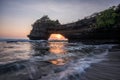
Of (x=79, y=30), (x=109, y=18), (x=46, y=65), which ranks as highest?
(x=109, y=18)

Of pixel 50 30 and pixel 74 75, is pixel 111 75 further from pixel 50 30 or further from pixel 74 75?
pixel 50 30

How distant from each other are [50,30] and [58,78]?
5035cm

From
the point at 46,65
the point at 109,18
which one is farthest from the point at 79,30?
the point at 46,65

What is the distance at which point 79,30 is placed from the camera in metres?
38.9

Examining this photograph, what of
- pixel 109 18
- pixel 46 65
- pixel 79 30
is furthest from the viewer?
pixel 79 30

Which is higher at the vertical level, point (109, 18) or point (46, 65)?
point (109, 18)

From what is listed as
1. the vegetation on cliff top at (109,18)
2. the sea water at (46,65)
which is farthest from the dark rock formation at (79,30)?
the sea water at (46,65)

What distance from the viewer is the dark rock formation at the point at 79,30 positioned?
2952 cm

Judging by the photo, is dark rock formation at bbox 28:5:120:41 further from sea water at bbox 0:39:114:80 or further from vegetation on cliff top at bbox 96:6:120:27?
sea water at bbox 0:39:114:80

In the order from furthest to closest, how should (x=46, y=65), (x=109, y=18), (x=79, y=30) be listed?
(x=79, y=30)
(x=109, y=18)
(x=46, y=65)

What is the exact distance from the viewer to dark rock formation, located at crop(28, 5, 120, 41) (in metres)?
29.5

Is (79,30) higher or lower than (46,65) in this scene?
higher

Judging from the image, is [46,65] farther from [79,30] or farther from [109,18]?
[79,30]

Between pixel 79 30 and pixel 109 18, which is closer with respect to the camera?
pixel 109 18
